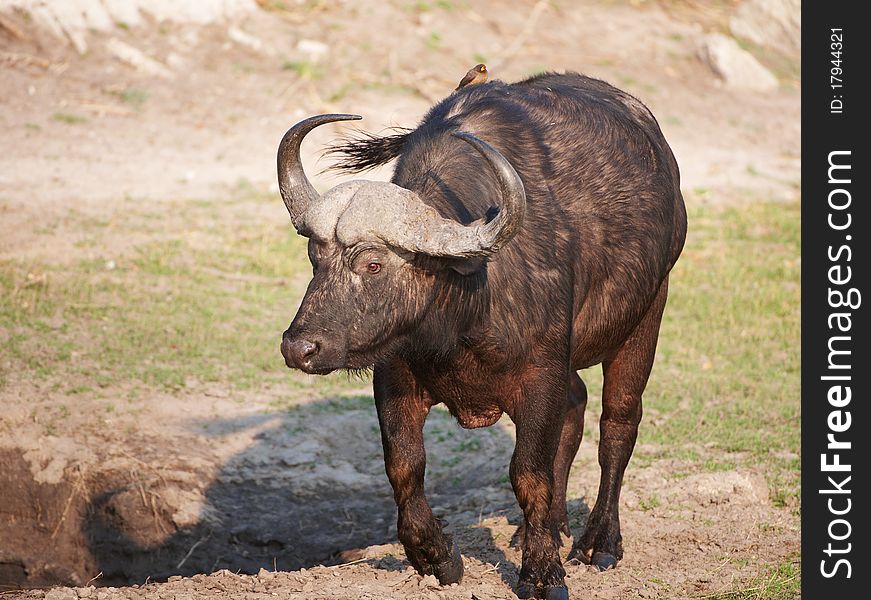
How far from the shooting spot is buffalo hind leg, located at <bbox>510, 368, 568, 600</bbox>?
528 centimetres

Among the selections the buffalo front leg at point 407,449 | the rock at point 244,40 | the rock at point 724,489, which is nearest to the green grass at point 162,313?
the rock at point 724,489

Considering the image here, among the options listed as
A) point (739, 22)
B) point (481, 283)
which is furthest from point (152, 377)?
point (739, 22)

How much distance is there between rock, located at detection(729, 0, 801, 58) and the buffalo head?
17.5m

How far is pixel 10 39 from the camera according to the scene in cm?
1515

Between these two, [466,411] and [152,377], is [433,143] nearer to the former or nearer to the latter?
[466,411]

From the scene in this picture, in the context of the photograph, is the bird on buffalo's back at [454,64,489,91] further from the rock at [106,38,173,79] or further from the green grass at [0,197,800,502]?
the rock at [106,38,173,79]

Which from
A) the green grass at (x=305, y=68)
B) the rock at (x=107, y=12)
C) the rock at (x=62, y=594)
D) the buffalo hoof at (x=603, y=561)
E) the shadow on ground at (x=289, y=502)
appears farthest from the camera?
the green grass at (x=305, y=68)

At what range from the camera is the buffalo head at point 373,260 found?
455cm

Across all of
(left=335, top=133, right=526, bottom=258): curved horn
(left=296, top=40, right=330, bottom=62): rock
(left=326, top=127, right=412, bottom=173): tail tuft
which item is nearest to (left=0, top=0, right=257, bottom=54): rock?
(left=296, top=40, right=330, bottom=62): rock

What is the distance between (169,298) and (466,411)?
541 cm

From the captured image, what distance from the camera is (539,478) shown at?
5.37 metres

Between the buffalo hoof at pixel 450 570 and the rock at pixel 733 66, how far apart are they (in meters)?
15.1

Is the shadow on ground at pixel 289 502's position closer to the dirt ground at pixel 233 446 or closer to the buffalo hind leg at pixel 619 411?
the dirt ground at pixel 233 446

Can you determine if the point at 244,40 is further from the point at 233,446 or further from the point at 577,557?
the point at 577,557
